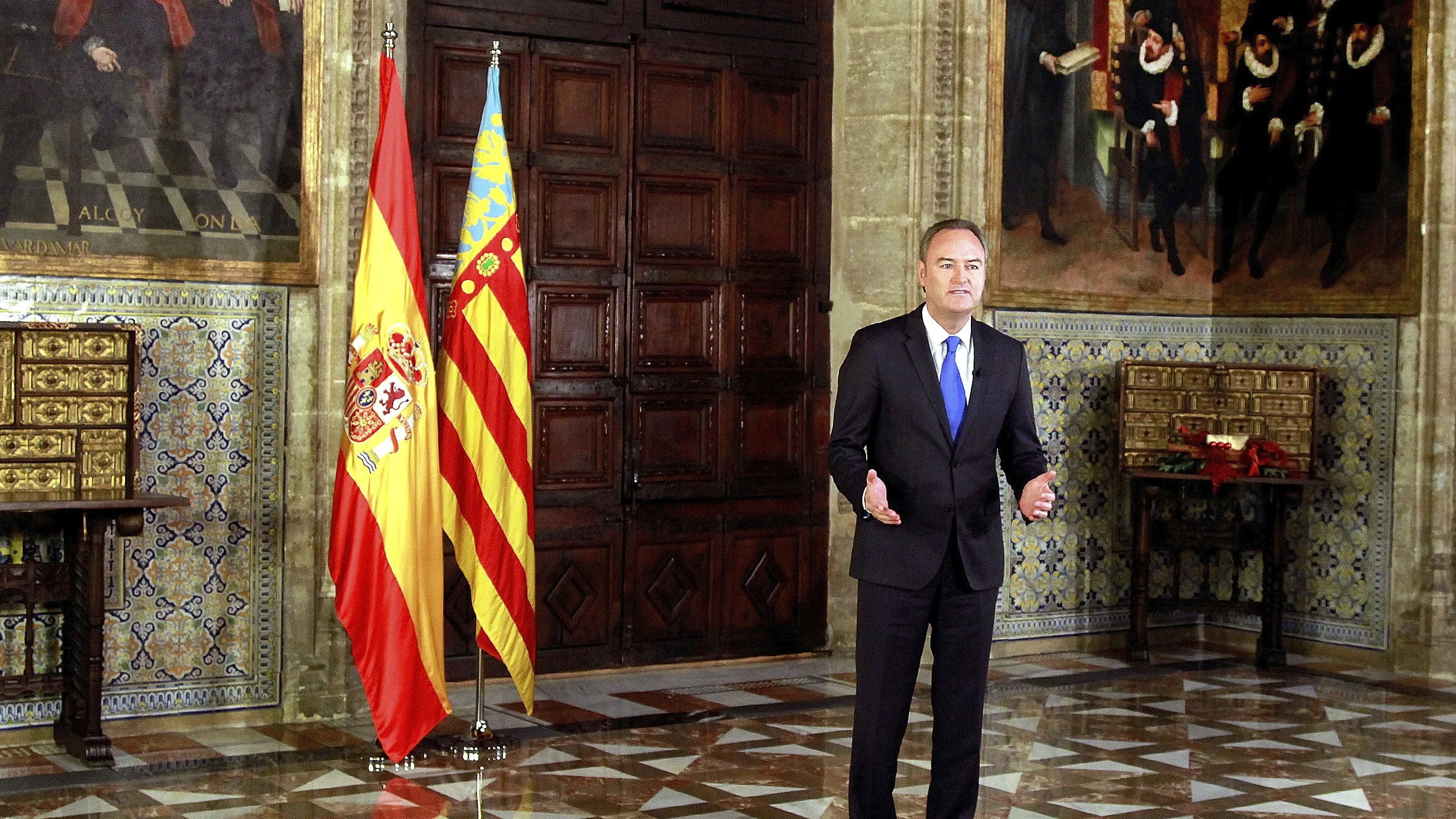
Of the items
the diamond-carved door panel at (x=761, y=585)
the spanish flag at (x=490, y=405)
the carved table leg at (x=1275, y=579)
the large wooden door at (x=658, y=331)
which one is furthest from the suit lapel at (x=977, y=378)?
the carved table leg at (x=1275, y=579)

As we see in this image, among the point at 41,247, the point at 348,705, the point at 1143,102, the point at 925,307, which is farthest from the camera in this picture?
the point at 1143,102

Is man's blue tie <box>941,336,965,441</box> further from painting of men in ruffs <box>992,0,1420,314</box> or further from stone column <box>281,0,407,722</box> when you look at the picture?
painting of men in ruffs <box>992,0,1420,314</box>

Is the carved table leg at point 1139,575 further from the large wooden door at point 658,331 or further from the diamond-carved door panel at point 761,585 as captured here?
the diamond-carved door panel at point 761,585

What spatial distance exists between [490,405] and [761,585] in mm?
2628

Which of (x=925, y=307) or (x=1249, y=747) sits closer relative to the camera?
(x=925, y=307)

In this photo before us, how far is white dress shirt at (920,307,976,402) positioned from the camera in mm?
4758

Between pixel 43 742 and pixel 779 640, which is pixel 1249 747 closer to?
pixel 779 640

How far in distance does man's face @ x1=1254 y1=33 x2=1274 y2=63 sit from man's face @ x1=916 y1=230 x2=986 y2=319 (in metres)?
5.97

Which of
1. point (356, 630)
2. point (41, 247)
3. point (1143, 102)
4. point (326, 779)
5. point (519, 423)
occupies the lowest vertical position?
point (326, 779)

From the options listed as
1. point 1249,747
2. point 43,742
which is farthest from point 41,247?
point 1249,747

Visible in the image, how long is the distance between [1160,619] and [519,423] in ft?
15.5

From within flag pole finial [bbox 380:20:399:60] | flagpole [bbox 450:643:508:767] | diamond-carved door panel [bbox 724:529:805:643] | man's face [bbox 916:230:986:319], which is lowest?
flagpole [bbox 450:643:508:767]

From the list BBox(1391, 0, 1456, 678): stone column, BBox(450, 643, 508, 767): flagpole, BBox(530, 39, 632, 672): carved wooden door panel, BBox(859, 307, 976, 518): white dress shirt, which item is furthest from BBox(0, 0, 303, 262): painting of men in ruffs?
BBox(1391, 0, 1456, 678): stone column

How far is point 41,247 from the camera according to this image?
22.6ft
